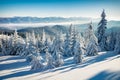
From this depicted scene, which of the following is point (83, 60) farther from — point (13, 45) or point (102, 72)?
point (13, 45)

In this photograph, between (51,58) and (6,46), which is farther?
(6,46)

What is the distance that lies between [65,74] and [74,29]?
89.5ft

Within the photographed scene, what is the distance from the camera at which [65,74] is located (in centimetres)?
3372

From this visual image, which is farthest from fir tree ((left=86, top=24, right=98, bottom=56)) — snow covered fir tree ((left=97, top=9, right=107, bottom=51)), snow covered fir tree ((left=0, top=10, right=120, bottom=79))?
snow covered fir tree ((left=97, top=9, right=107, bottom=51))

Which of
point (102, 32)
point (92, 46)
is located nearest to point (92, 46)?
point (92, 46)

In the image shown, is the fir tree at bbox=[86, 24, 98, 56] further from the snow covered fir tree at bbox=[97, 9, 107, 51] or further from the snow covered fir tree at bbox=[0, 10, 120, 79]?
the snow covered fir tree at bbox=[97, 9, 107, 51]

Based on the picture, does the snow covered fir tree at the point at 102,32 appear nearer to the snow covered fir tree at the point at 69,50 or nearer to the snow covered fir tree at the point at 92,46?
the snow covered fir tree at the point at 69,50

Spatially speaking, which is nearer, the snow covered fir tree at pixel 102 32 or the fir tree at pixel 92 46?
the fir tree at pixel 92 46

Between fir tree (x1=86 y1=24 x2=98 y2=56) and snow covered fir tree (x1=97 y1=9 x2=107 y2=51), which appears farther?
snow covered fir tree (x1=97 y1=9 x2=107 y2=51)

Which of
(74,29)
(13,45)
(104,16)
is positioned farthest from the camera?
(13,45)

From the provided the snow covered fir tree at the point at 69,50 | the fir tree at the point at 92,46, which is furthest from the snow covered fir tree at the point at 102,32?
the fir tree at the point at 92,46

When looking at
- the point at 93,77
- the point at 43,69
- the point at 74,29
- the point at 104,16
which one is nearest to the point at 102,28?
the point at 104,16

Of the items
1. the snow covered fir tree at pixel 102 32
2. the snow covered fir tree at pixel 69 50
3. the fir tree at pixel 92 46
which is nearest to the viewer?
the snow covered fir tree at pixel 69 50

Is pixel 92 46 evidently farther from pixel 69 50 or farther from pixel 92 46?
pixel 69 50
